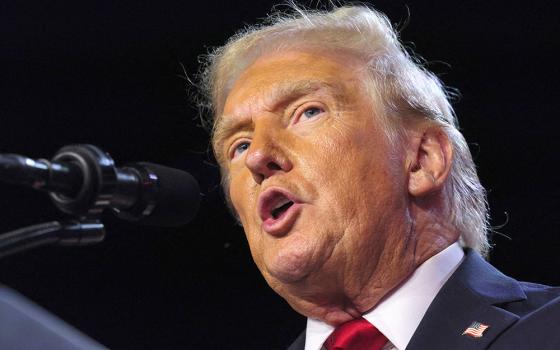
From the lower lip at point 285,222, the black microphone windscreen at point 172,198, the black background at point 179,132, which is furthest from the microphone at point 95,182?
the black background at point 179,132

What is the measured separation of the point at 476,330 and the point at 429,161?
505 mm

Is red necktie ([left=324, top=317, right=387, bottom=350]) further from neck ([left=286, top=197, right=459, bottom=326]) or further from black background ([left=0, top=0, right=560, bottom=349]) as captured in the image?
black background ([left=0, top=0, right=560, bottom=349])

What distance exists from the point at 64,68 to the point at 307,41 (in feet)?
4.87

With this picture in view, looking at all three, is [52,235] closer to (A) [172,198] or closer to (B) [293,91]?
(A) [172,198]

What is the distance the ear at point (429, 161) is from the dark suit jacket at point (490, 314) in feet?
0.70

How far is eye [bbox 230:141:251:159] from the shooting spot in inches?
93.7

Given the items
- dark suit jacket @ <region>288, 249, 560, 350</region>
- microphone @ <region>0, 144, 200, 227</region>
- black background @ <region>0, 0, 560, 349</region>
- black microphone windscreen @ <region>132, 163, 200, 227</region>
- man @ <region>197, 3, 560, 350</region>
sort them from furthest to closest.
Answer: black background @ <region>0, 0, 560, 349</region> → man @ <region>197, 3, 560, 350</region> → dark suit jacket @ <region>288, 249, 560, 350</region> → black microphone windscreen @ <region>132, 163, 200, 227</region> → microphone @ <region>0, 144, 200, 227</region>

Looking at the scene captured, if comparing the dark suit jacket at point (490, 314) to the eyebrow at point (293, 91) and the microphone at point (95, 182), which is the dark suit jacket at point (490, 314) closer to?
the eyebrow at point (293, 91)

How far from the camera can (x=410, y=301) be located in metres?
2.13

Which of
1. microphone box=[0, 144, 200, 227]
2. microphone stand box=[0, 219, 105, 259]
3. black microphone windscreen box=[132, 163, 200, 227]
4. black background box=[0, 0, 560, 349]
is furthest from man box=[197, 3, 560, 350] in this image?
black background box=[0, 0, 560, 349]

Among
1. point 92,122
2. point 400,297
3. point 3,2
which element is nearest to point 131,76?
point 92,122

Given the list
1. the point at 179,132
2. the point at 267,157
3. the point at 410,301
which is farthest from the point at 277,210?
the point at 179,132

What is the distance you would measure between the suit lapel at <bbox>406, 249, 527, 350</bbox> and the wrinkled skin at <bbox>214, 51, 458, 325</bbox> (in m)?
0.13

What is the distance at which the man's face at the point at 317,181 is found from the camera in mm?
2096
